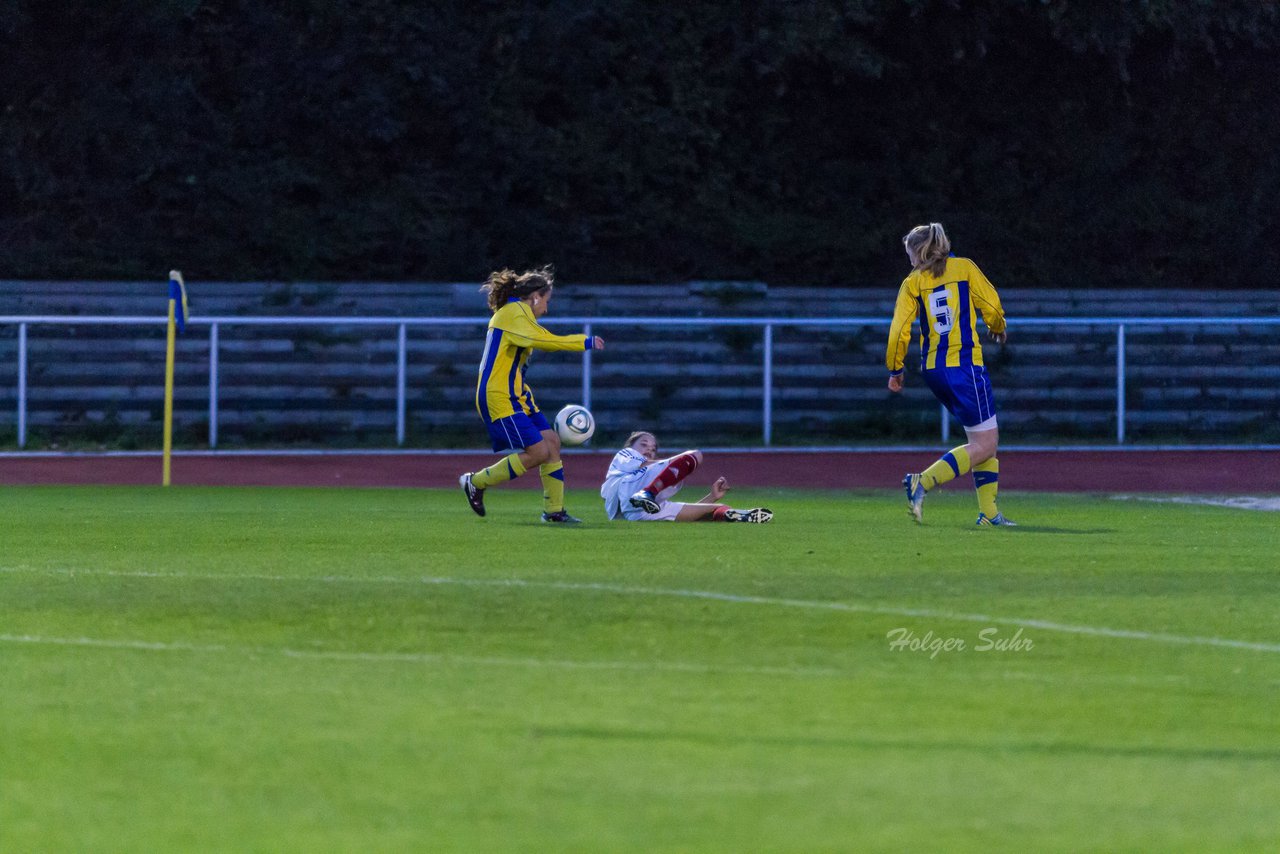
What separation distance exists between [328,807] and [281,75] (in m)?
25.4

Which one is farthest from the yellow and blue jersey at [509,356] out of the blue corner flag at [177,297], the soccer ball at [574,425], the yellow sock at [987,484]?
the blue corner flag at [177,297]

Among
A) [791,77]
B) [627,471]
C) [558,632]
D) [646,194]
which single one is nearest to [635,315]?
[646,194]

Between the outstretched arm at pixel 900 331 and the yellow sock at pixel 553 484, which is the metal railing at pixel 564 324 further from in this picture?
the outstretched arm at pixel 900 331

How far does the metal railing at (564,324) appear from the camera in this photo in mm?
20234

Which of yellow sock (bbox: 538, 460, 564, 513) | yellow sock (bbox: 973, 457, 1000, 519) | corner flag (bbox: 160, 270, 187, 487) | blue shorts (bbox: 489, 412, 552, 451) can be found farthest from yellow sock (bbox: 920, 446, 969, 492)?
corner flag (bbox: 160, 270, 187, 487)

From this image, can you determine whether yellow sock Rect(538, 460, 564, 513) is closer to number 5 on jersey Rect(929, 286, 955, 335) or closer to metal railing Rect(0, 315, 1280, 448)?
number 5 on jersey Rect(929, 286, 955, 335)

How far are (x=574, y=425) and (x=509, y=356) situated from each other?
75 cm

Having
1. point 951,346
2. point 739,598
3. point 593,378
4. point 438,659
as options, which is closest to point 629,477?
point 951,346

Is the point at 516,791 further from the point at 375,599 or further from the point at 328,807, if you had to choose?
the point at 375,599

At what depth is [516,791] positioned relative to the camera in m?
4.34

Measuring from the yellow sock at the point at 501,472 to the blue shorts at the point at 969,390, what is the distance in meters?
2.60

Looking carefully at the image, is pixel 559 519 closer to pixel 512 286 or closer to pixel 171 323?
pixel 512 286
